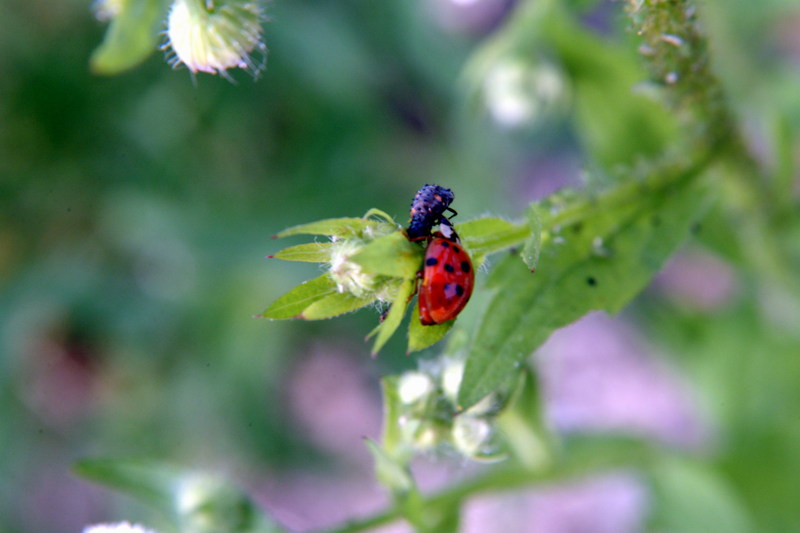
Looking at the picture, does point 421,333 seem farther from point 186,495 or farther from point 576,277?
point 186,495

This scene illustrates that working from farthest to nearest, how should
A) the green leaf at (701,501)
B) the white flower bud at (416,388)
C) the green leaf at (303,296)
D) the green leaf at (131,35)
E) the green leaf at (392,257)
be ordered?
the green leaf at (701,501) → the green leaf at (131,35) → the white flower bud at (416,388) → the green leaf at (303,296) → the green leaf at (392,257)

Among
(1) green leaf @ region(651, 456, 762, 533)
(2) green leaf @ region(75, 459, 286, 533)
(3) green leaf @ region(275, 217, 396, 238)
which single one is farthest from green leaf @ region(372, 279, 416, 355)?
(1) green leaf @ region(651, 456, 762, 533)

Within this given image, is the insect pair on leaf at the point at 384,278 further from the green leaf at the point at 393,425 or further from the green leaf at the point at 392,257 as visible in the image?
the green leaf at the point at 393,425

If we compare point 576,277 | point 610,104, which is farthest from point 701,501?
point 576,277

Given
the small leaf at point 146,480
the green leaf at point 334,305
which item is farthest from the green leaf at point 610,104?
the small leaf at point 146,480

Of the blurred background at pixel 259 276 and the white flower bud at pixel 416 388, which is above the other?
the blurred background at pixel 259 276
